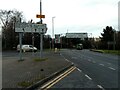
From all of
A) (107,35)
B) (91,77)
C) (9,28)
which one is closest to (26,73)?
(91,77)

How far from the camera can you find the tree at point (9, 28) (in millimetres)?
88188

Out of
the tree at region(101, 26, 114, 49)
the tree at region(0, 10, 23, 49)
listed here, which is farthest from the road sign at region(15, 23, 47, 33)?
the tree at region(101, 26, 114, 49)

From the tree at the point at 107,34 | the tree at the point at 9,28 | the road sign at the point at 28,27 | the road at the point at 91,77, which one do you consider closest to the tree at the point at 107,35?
the tree at the point at 107,34

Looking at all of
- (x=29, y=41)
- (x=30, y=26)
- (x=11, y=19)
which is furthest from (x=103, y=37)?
(x=30, y=26)

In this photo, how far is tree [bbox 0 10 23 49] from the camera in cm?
8819

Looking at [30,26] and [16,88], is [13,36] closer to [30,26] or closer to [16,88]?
[30,26]

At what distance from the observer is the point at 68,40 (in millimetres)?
144875

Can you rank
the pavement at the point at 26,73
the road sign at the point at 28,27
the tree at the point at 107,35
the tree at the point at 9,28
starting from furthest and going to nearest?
the tree at the point at 107,35 < the tree at the point at 9,28 < the road sign at the point at 28,27 < the pavement at the point at 26,73

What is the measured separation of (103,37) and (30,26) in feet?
315

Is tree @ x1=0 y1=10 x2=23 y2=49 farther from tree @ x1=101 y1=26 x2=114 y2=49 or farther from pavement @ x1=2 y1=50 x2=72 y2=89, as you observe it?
pavement @ x1=2 y1=50 x2=72 y2=89

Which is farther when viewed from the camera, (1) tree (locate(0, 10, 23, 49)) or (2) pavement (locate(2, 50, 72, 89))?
(1) tree (locate(0, 10, 23, 49))

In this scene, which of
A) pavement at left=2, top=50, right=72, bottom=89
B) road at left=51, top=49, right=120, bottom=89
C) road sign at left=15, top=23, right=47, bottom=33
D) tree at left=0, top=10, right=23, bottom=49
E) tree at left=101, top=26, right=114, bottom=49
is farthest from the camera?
tree at left=101, top=26, right=114, bottom=49

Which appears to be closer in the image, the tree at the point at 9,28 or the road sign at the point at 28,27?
the road sign at the point at 28,27

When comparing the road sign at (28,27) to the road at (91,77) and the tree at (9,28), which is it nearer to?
the road at (91,77)
